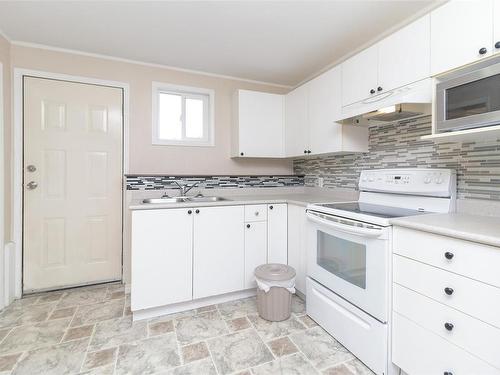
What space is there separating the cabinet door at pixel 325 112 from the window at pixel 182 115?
110 centimetres

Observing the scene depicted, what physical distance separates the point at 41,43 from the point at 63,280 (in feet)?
7.00

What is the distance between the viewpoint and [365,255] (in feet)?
4.91

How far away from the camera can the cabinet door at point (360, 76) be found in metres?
1.83

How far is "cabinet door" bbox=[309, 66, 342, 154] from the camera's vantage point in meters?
2.17

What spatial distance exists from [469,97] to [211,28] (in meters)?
1.74

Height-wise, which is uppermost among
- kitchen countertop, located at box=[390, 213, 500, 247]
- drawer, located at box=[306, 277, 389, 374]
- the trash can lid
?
kitchen countertop, located at box=[390, 213, 500, 247]

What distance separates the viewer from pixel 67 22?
1958 millimetres

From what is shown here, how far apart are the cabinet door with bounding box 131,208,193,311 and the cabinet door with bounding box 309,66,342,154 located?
1314 mm

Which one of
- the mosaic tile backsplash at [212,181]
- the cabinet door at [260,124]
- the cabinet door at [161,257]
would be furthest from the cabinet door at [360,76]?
the cabinet door at [161,257]

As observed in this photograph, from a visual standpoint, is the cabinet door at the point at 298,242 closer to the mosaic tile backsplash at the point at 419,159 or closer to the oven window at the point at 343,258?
the oven window at the point at 343,258

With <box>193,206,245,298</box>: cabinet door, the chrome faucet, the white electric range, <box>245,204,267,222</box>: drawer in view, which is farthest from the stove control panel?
the chrome faucet

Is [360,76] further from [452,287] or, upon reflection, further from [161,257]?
[161,257]

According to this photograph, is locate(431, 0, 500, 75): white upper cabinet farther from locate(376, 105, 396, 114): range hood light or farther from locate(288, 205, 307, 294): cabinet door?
locate(288, 205, 307, 294): cabinet door

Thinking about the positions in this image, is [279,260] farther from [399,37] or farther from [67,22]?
[67,22]
